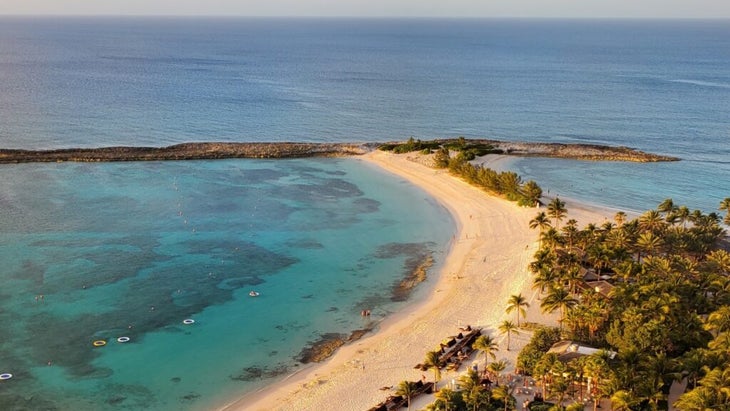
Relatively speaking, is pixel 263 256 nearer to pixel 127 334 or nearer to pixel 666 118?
pixel 127 334

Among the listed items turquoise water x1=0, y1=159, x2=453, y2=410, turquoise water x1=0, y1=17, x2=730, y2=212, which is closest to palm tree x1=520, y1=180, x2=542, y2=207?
turquoise water x1=0, y1=17, x2=730, y2=212

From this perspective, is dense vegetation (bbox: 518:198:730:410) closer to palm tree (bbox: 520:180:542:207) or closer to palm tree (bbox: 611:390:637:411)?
palm tree (bbox: 611:390:637:411)

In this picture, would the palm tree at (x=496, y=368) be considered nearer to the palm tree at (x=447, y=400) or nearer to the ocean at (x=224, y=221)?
the palm tree at (x=447, y=400)

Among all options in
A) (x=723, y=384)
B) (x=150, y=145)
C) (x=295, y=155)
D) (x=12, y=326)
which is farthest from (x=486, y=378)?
(x=150, y=145)

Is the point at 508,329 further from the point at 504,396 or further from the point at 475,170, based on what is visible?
the point at 475,170

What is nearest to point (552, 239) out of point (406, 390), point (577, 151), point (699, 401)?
point (406, 390)

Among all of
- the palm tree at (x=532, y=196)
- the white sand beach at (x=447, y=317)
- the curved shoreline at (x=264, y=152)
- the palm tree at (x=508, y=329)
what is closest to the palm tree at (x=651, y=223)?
the white sand beach at (x=447, y=317)
